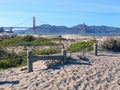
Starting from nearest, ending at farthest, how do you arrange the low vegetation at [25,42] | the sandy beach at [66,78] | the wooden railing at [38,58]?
the sandy beach at [66,78]
the wooden railing at [38,58]
the low vegetation at [25,42]

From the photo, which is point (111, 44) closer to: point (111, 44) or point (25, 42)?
point (111, 44)

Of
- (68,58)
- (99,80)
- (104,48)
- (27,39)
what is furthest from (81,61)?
(27,39)

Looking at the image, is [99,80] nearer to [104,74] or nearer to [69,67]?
[104,74]

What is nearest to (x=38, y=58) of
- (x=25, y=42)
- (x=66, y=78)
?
(x=66, y=78)

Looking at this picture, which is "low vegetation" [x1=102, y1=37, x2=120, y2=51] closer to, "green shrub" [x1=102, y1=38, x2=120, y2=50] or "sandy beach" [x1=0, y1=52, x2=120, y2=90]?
"green shrub" [x1=102, y1=38, x2=120, y2=50]

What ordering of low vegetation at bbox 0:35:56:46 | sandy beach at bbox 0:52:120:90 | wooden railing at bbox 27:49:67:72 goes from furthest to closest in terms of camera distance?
low vegetation at bbox 0:35:56:46
wooden railing at bbox 27:49:67:72
sandy beach at bbox 0:52:120:90

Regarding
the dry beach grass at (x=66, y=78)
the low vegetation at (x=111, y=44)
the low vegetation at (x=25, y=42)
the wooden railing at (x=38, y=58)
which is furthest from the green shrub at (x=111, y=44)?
the wooden railing at (x=38, y=58)

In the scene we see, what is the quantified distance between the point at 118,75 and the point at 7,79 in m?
4.04

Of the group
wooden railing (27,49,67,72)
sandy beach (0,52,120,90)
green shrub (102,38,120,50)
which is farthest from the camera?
green shrub (102,38,120,50)

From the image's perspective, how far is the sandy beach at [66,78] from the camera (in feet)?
32.5

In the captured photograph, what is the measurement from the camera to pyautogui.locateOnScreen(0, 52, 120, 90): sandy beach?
9906mm

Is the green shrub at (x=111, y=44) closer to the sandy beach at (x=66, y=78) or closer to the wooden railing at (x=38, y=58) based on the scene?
the sandy beach at (x=66, y=78)

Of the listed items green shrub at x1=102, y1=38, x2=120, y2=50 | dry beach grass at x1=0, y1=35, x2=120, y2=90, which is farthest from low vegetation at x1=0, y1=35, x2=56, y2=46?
dry beach grass at x1=0, y1=35, x2=120, y2=90

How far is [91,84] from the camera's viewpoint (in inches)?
401
